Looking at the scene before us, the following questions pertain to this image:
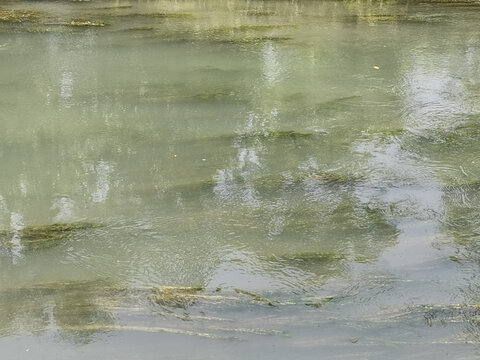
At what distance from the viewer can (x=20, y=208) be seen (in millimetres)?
4023

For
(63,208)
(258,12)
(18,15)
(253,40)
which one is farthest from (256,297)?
(18,15)

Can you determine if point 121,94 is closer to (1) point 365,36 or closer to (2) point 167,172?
(2) point 167,172

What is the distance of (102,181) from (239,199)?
1.02 m

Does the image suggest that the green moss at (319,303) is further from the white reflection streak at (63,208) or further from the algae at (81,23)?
the algae at (81,23)

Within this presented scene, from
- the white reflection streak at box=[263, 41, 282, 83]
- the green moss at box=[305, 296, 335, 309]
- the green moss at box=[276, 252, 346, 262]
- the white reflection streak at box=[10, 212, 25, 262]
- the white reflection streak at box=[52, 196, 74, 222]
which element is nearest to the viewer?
the green moss at box=[305, 296, 335, 309]

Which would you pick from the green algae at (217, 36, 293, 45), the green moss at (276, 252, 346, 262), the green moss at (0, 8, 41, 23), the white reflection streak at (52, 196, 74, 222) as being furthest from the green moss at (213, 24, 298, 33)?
the green moss at (276, 252, 346, 262)

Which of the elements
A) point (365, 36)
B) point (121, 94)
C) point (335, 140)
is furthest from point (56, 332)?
point (365, 36)

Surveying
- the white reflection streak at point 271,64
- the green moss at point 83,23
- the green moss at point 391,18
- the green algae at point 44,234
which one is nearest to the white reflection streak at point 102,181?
the green algae at point 44,234

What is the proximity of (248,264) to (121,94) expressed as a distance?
3189 mm

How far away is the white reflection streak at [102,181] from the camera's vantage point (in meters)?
4.17

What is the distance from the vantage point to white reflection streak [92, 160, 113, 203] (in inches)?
164

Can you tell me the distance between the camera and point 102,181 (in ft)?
14.4

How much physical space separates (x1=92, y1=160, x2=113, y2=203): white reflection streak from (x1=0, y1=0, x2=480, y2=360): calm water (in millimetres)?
15

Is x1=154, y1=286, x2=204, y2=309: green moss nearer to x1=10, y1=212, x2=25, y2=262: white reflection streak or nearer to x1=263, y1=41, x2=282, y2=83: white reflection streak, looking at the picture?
x1=10, y1=212, x2=25, y2=262: white reflection streak
